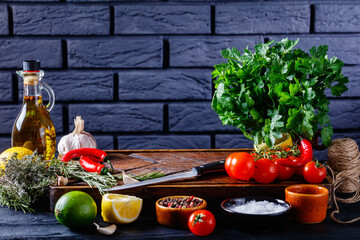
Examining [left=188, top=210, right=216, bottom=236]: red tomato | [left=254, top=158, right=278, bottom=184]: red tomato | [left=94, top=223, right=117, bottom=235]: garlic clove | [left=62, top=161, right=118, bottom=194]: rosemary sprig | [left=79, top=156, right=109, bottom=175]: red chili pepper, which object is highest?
[left=254, top=158, right=278, bottom=184]: red tomato

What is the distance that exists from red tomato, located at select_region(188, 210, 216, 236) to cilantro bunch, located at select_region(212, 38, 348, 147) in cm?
42

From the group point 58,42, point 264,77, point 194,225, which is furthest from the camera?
point 58,42

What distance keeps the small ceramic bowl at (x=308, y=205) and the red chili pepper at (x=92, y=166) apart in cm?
53

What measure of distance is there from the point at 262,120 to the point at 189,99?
68cm

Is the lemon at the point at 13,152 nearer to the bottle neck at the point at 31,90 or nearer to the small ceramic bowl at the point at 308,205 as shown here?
the bottle neck at the point at 31,90

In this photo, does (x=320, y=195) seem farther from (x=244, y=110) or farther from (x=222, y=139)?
(x=222, y=139)

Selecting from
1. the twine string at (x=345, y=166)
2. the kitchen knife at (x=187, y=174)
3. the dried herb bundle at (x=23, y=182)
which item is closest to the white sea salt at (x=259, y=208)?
the kitchen knife at (x=187, y=174)

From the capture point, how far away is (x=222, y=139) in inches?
81.8

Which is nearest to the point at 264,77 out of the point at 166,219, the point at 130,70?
the point at 166,219

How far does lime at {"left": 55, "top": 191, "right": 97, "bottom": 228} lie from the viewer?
1041 millimetres

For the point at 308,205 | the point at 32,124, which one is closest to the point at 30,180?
the point at 32,124

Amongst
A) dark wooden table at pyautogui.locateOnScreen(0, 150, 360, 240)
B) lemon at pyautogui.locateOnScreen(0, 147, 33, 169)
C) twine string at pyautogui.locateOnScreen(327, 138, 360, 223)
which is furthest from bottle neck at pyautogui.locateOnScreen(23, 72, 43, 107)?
twine string at pyautogui.locateOnScreen(327, 138, 360, 223)

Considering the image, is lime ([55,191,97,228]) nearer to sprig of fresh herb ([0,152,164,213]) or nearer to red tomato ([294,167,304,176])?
sprig of fresh herb ([0,152,164,213])

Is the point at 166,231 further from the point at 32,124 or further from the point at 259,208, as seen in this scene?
the point at 32,124
